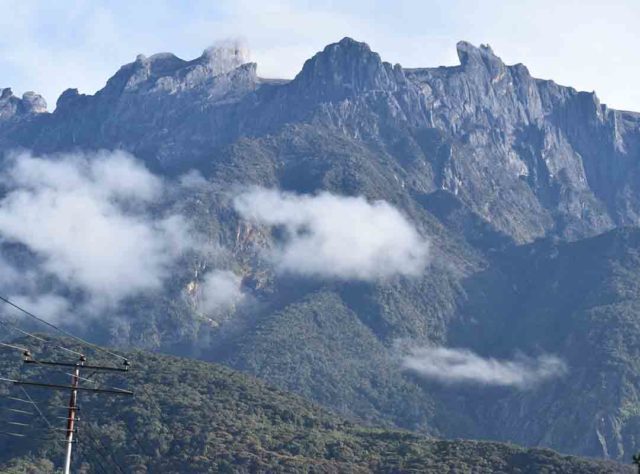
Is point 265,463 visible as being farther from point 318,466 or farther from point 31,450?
point 31,450

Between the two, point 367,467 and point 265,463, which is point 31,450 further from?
point 367,467

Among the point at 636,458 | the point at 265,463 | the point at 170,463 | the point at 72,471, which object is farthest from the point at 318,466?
the point at 636,458

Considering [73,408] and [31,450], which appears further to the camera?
[31,450]

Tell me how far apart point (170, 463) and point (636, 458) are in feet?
400

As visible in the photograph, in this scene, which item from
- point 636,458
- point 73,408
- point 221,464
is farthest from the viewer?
point 221,464

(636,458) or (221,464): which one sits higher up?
(221,464)

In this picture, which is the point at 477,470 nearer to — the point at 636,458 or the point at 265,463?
the point at 265,463

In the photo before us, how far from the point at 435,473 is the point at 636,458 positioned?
116m

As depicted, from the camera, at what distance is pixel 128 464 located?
195 meters

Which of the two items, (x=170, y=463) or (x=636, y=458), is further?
(x=170, y=463)

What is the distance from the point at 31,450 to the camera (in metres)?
198

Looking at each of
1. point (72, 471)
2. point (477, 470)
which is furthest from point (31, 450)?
point (477, 470)

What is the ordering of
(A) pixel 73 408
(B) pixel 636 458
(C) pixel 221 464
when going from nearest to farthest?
(A) pixel 73 408 → (B) pixel 636 458 → (C) pixel 221 464

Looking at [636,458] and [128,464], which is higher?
[128,464]
